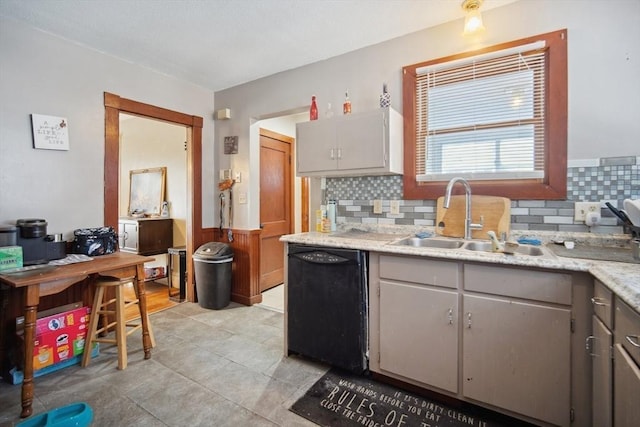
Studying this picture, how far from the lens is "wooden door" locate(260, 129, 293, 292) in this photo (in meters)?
3.85

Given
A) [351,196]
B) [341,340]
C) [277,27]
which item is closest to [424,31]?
[277,27]

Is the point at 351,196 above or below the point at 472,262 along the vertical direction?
above

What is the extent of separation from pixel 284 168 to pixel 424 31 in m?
2.45

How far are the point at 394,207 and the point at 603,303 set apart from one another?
1.43 meters

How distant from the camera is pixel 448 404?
1.74 m

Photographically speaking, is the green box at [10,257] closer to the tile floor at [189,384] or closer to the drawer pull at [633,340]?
the tile floor at [189,384]

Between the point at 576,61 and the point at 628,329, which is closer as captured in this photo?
the point at 628,329

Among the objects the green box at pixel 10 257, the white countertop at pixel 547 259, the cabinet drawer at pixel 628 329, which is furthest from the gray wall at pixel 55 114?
the cabinet drawer at pixel 628 329

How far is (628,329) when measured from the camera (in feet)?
3.32

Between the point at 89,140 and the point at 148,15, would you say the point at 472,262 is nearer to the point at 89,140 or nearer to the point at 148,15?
the point at 148,15

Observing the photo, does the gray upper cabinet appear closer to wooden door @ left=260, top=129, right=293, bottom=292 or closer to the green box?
wooden door @ left=260, top=129, right=293, bottom=292

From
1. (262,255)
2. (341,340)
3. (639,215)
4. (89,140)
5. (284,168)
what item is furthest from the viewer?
(284,168)

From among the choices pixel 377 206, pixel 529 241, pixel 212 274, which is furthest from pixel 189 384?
pixel 529 241

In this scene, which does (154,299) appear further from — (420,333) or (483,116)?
(483,116)
